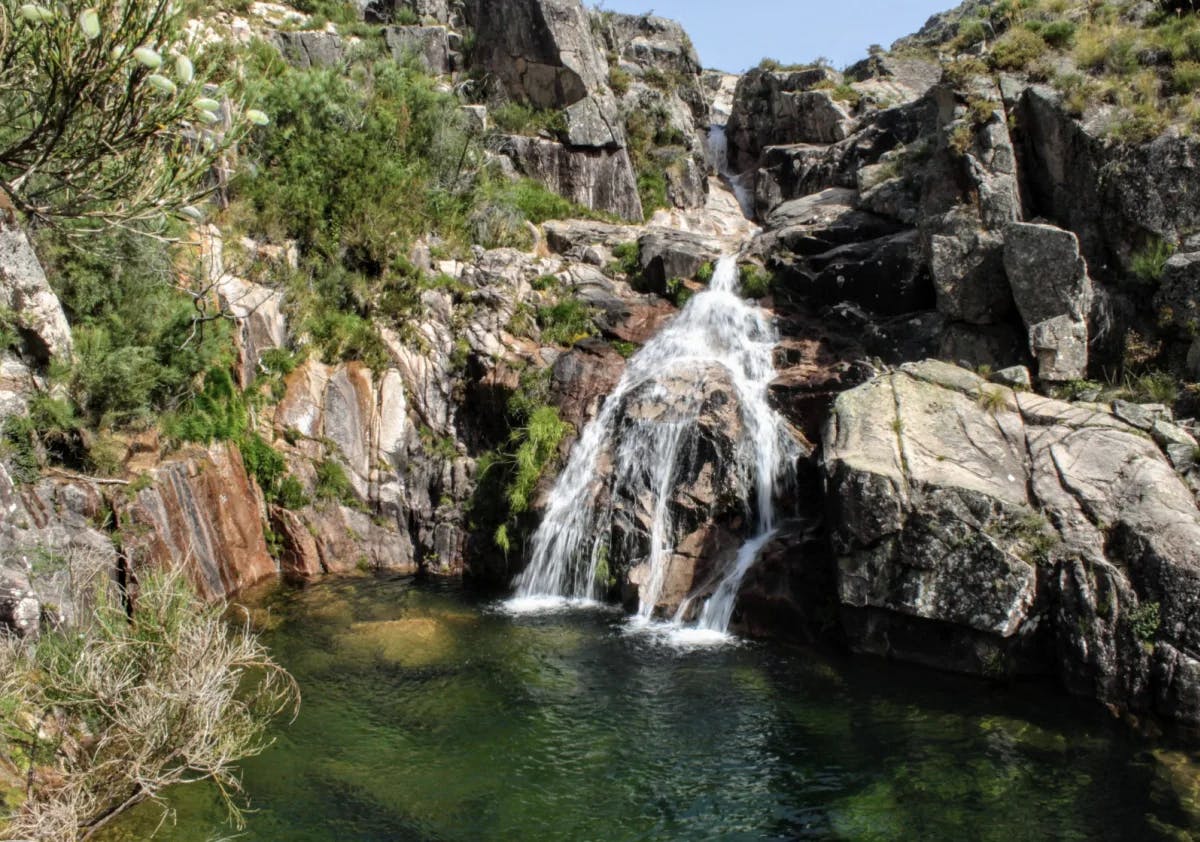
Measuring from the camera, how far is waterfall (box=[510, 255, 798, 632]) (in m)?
14.5

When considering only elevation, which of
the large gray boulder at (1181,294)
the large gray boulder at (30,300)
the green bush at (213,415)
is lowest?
the green bush at (213,415)

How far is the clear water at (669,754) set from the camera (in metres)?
7.94

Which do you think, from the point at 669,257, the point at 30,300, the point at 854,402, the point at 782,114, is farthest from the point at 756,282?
the point at 30,300

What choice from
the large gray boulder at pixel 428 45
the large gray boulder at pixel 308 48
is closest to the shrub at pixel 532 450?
the large gray boulder at pixel 308 48

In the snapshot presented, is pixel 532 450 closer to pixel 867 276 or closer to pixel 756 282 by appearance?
pixel 756 282

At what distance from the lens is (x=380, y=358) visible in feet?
59.4

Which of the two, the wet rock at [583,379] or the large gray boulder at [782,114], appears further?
the large gray boulder at [782,114]

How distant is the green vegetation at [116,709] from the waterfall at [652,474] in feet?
26.4

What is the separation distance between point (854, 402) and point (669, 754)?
20.5ft

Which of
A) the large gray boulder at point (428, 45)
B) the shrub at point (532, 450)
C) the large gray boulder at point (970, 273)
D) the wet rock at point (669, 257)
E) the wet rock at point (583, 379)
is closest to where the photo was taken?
the large gray boulder at point (970, 273)

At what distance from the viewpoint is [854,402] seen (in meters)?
13.1

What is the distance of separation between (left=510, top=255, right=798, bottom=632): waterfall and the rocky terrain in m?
0.33

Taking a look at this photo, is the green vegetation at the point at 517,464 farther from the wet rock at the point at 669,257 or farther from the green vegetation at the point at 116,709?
the green vegetation at the point at 116,709

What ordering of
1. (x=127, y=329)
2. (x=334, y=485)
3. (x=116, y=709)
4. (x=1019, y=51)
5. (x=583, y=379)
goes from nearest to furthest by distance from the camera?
1. (x=116, y=709)
2. (x=127, y=329)
3. (x=334, y=485)
4. (x=583, y=379)
5. (x=1019, y=51)
